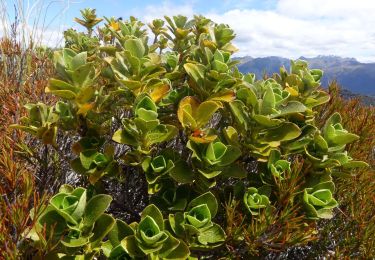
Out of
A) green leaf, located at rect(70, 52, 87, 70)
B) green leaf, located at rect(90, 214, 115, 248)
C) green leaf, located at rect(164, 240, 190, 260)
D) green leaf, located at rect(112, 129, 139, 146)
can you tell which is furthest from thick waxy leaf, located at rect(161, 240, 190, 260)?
green leaf, located at rect(70, 52, 87, 70)

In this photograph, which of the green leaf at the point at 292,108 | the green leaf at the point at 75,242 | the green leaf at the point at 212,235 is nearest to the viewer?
the green leaf at the point at 75,242

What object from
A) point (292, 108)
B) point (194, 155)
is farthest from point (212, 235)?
point (292, 108)

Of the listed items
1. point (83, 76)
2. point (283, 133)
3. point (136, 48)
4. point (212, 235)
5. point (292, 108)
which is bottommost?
point (212, 235)

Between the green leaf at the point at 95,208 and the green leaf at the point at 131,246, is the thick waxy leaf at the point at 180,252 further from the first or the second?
the green leaf at the point at 95,208

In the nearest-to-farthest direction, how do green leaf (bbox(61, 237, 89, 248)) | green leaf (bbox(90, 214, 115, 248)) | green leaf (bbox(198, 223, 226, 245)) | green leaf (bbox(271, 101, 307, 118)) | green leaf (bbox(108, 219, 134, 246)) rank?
1. green leaf (bbox(61, 237, 89, 248))
2. green leaf (bbox(90, 214, 115, 248))
3. green leaf (bbox(108, 219, 134, 246))
4. green leaf (bbox(198, 223, 226, 245))
5. green leaf (bbox(271, 101, 307, 118))

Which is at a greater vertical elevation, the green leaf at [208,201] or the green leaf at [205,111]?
the green leaf at [205,111]

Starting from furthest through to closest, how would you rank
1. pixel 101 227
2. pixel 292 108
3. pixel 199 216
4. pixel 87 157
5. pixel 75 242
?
pixel 292 108
pixel 87 157
pixel 199 216
pixel 101 227
pixel 75 242

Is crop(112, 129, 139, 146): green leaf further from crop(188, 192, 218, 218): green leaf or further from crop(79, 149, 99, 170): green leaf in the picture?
crop(188, 192, 218, 218): green leaf

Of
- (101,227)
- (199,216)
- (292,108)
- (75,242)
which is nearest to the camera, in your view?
(75,242)

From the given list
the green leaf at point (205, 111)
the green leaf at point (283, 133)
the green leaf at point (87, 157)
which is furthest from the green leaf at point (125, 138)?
the green leaf at point (283, 133)

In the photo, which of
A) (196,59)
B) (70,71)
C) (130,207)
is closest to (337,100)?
(196,59)

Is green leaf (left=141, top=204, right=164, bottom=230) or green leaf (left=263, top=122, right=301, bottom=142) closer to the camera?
green leaf (left=141, top=204, right=164, bottom=230)

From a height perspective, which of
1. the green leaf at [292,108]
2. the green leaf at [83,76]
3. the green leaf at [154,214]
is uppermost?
the green leaf at [83,76]

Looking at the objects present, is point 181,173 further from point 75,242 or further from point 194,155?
point 75,242
